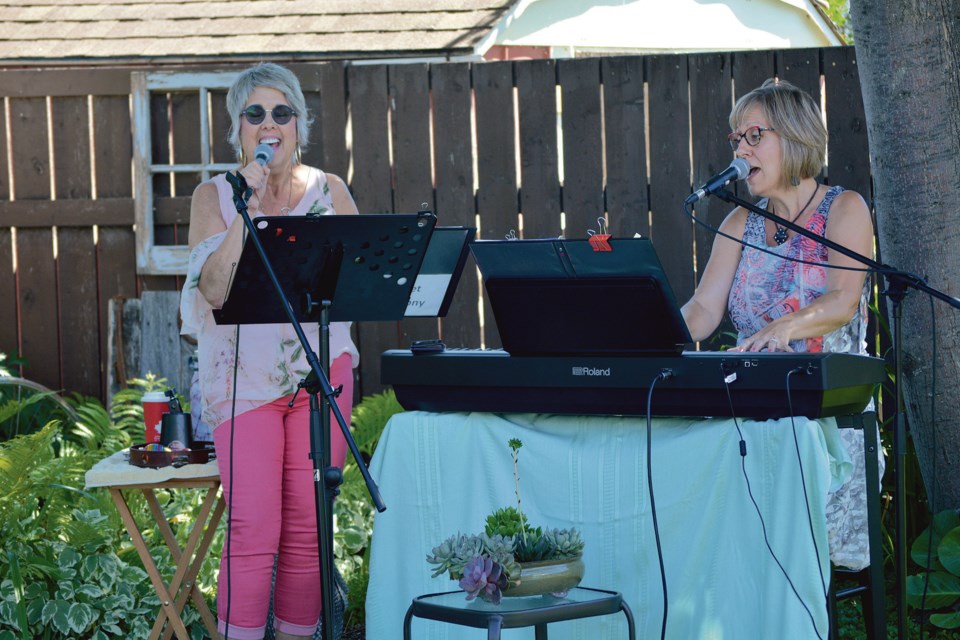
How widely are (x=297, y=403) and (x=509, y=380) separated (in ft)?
2.72

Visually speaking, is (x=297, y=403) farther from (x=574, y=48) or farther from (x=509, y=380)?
(x=574, y=48)

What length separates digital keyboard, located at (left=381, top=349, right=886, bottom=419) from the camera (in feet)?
9.49

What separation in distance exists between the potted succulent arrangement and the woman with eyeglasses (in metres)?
0.95

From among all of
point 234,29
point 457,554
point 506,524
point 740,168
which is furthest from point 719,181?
point 234,29

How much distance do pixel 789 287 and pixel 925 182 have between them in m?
0.95

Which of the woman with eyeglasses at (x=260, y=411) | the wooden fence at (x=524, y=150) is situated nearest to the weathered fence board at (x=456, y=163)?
the wooden fence at (x=524, y=150)

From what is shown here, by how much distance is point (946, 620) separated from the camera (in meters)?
4.14

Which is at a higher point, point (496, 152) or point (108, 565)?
point (496, 152)

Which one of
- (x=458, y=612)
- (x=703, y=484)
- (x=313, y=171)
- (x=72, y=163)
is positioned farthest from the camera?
(x=72, y=163)

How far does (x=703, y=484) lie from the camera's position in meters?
3.09

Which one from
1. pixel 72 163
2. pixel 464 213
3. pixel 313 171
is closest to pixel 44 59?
pixel 72 163

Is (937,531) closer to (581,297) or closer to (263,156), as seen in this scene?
(581,297)

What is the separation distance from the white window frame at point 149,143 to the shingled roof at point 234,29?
0.87 feet

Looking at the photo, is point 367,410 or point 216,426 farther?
point 367,410
